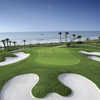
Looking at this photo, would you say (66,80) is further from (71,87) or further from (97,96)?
(97,96)

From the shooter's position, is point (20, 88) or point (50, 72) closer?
point (20, 88)

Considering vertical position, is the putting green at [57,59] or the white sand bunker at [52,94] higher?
the putting green at [57,59]

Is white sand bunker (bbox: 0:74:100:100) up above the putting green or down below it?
below

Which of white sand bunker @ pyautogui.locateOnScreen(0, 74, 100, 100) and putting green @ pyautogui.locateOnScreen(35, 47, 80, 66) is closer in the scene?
white sand bunker @ pyautogui.locateOnScreen(0, 74, 100, 100)

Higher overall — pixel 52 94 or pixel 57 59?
pixel 57 59

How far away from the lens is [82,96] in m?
5.80

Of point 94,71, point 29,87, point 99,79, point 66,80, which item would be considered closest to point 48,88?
point 29,87

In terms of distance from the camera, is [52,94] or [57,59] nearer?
[52,94]

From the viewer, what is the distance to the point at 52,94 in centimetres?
591

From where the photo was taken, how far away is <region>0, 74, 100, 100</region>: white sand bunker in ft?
18.8

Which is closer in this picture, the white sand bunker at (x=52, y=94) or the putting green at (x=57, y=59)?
the white sand bunker at (x=52, y=94)

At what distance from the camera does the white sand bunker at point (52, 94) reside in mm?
5738

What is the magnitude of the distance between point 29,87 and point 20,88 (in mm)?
698

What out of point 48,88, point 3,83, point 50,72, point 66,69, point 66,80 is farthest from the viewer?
point 66,69
